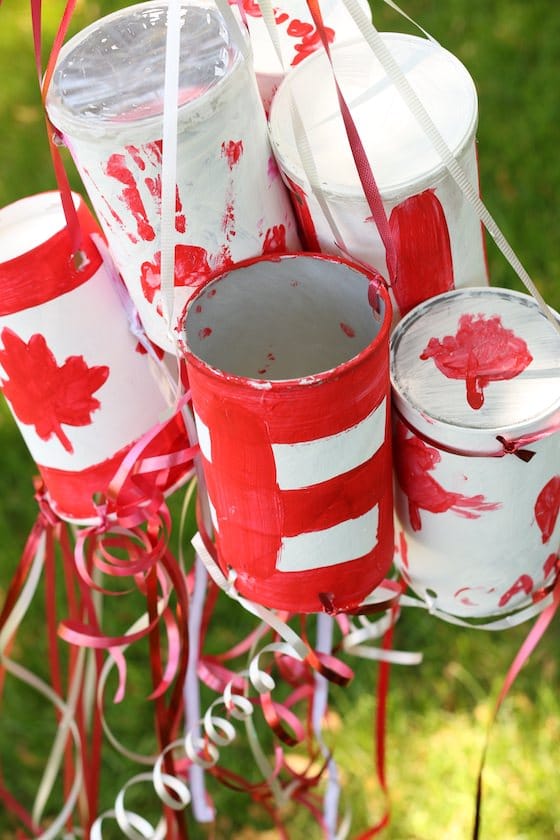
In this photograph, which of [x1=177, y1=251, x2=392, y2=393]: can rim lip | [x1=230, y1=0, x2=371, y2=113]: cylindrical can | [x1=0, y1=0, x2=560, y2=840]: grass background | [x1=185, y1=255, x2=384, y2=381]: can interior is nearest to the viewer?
[x1=177, y1=251, x2=392, y2=393]: can rim lip

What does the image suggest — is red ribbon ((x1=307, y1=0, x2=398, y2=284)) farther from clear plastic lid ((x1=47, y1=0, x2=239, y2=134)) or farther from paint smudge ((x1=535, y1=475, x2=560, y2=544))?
paint smudge ((x1=535, y1=475, x2=560, y2=544))

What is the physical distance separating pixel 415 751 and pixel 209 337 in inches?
35.9

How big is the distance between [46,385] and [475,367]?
382mm

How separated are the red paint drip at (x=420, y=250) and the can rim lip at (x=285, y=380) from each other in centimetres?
3

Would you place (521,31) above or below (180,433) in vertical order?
below

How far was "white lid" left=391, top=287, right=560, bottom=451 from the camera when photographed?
0.82 meters

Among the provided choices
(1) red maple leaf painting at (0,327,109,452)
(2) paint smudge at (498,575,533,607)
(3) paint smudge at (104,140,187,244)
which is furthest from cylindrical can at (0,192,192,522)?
(2) paint smudge at (498,575,533,607)

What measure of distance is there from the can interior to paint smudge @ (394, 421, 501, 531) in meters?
0.10

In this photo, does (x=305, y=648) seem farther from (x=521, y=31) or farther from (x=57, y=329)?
(x=521, y=31)

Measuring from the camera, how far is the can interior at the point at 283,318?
82 cm

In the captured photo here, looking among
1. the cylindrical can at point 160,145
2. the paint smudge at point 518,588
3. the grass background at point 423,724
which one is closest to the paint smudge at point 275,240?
the cylindrical can at point 160,145

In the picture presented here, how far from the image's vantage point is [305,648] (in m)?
0.92

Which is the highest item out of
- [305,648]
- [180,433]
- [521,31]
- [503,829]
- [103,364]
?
[103,364]

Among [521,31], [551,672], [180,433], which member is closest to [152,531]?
[180,433]
